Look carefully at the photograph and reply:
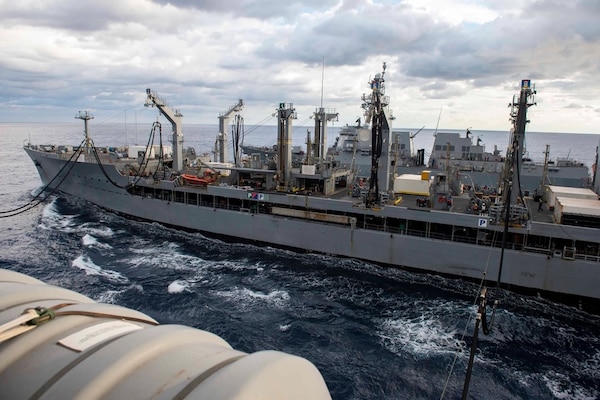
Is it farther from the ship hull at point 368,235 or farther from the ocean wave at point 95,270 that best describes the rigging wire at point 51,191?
the ocean wave at point 95,270

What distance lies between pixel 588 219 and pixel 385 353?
14646 mm

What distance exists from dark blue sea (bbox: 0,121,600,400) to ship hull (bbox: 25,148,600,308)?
2.82ft

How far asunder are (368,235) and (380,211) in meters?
1.74

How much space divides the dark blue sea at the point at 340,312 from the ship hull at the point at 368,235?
2.82 feet

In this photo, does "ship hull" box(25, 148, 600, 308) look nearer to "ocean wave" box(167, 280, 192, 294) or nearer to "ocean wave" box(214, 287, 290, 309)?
"ocean wave" box(214, 287, 290, 309)

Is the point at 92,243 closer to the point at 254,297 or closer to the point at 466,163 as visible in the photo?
the point at 254,297

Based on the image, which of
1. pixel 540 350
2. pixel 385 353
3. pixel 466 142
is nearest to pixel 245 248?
pixel 385 353

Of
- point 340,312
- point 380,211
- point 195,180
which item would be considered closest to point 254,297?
point 340,312

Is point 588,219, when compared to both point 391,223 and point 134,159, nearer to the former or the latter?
point 391,223

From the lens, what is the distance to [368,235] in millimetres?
26734

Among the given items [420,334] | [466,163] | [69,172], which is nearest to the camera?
[420,334]

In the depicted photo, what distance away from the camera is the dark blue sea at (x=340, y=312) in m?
15.8

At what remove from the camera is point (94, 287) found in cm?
2236

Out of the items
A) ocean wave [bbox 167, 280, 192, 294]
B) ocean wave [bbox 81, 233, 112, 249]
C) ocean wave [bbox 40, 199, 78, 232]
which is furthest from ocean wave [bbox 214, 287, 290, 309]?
ocean wave [bbox 40, 199, 78, 232]
